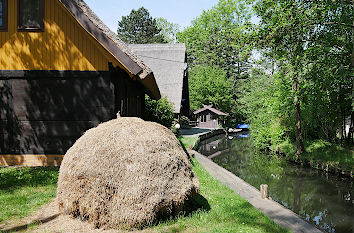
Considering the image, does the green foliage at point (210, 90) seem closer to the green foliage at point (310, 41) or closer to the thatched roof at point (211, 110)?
the thatched roof at point (211, 110)

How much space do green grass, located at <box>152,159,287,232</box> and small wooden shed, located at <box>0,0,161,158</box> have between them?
453 centimetres

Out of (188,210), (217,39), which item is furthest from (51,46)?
(217,39)

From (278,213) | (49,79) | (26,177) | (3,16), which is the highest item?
(3,16)

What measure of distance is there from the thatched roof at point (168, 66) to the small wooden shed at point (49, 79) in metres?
15.6

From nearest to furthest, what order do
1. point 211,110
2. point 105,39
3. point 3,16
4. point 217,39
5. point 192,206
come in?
point 192,206 < point 105,39 < point 3,16 < point 211,110 < point 217,39

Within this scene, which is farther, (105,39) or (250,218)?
(105,39)

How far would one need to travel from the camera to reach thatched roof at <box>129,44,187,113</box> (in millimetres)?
26266

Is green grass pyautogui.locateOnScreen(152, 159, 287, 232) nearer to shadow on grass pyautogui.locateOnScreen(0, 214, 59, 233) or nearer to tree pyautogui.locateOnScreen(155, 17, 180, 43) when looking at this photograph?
shadow on grass pyautogui.locateOnScreen(0, 214, 59, 233)

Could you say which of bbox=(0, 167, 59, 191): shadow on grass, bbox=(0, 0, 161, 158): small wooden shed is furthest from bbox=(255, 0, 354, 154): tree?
bbox=(0, 167, 59, 191): shadow on grass

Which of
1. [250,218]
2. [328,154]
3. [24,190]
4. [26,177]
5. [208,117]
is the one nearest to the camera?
[250,218]

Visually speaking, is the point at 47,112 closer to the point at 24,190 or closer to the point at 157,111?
the point at 24,190

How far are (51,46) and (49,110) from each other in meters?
2.14

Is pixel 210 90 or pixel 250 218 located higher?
pixel 210 90

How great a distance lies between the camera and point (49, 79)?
968cm
